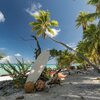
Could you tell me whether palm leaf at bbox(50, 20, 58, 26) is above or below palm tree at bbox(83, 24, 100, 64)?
above

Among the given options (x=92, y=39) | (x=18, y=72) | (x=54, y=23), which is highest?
(x=54, y=23)

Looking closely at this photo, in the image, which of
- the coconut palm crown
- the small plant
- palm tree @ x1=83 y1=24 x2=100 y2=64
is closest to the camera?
the small plant

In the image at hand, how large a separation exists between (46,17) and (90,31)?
926 cm

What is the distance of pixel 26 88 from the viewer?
8570 millimetres

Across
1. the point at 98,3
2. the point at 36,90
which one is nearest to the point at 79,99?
the point at 36,90

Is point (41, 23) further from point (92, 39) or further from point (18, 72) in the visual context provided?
point (18, 72)

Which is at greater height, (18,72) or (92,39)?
(92,39)

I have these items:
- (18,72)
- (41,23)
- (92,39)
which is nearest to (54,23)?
(41,23)

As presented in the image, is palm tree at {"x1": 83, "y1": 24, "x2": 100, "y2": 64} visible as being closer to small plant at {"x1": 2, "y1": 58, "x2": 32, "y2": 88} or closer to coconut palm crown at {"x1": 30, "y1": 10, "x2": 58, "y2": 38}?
coconut palm crown at {"x1": 30, "y1": 10, "x2": 58, "y2": 38}

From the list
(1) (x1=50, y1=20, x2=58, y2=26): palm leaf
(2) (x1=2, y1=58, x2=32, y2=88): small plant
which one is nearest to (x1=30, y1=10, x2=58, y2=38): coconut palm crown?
(1) (x1=50, y1=20, x2=58, y2=26): palm leaf

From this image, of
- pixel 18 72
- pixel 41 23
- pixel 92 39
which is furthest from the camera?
pixel 41 23

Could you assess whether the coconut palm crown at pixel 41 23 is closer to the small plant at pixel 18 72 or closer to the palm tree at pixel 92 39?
the palm tree at pixel 92 39

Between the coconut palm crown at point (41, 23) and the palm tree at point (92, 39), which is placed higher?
the coconut palm crown at point (41, 23)

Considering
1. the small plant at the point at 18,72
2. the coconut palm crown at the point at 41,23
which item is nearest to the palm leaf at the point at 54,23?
the coconut palm crown at the point at 41,23
